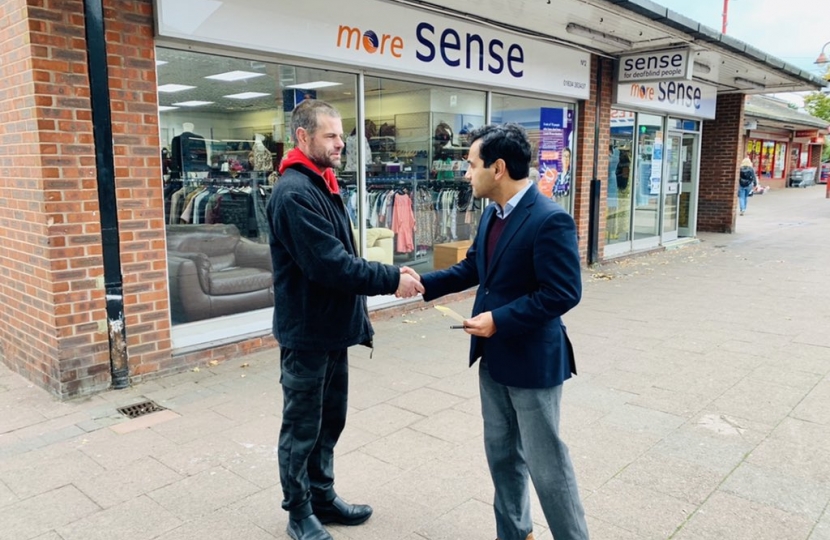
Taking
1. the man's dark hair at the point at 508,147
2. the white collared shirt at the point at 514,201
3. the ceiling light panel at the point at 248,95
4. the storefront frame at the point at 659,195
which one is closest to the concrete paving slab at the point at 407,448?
the white collared shirt at the point at 514,201

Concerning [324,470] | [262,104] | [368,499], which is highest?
[262,104]

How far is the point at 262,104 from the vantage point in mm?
5977

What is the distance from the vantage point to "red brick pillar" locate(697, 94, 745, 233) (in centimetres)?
1424

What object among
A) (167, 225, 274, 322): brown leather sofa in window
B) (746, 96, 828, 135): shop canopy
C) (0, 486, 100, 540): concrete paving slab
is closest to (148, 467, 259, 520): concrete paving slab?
(0, 486, 100, 540): concrete paving slab

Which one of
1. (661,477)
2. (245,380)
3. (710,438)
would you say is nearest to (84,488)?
(245,380)

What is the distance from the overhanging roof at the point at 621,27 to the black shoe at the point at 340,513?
16.7ft

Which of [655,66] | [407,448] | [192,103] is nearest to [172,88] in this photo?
[192,103]

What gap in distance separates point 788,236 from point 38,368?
49.6 ft

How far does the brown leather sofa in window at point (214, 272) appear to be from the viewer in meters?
5.32

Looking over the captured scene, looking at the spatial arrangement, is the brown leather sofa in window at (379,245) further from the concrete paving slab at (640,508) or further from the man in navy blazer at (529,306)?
the man in navy blazer at (529,306)

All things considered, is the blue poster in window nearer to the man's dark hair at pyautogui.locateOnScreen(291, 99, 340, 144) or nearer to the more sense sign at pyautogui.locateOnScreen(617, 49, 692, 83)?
the more sense sign at pyautogui.locateOnScreen(617, 49, 692, 83)

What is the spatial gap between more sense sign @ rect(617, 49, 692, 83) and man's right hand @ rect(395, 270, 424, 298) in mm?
7720

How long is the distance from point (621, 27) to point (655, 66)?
1.58m

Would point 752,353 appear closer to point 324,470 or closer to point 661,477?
point 661,477
